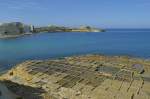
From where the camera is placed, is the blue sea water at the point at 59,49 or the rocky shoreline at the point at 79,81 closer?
the rocky shoreline at the point at 79,81

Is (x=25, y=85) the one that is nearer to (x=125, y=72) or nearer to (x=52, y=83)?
(x=52, y=83)

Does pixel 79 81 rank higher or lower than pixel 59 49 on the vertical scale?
higher

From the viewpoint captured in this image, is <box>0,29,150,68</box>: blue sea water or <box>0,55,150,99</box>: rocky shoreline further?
<box>0,29,150,68</box>: blue sea water

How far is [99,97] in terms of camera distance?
81.0 ft

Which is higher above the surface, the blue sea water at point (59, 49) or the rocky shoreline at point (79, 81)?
the rocky shoreline at point (79, 81)

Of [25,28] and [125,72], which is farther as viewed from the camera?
[25,28]

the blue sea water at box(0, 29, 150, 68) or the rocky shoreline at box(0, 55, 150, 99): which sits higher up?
the rocky shoreline at box(0, 55, 150, 99)

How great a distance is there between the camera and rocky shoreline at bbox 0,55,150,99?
25734 mm

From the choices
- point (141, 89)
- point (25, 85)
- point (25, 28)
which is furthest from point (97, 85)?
point (25, 28)

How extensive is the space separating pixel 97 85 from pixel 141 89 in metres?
4.41

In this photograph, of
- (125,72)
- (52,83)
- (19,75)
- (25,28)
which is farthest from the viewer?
(25,28)

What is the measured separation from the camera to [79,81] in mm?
29141

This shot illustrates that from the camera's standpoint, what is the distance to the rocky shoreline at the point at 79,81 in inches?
1013

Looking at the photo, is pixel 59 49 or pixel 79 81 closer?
pixel 79 81
